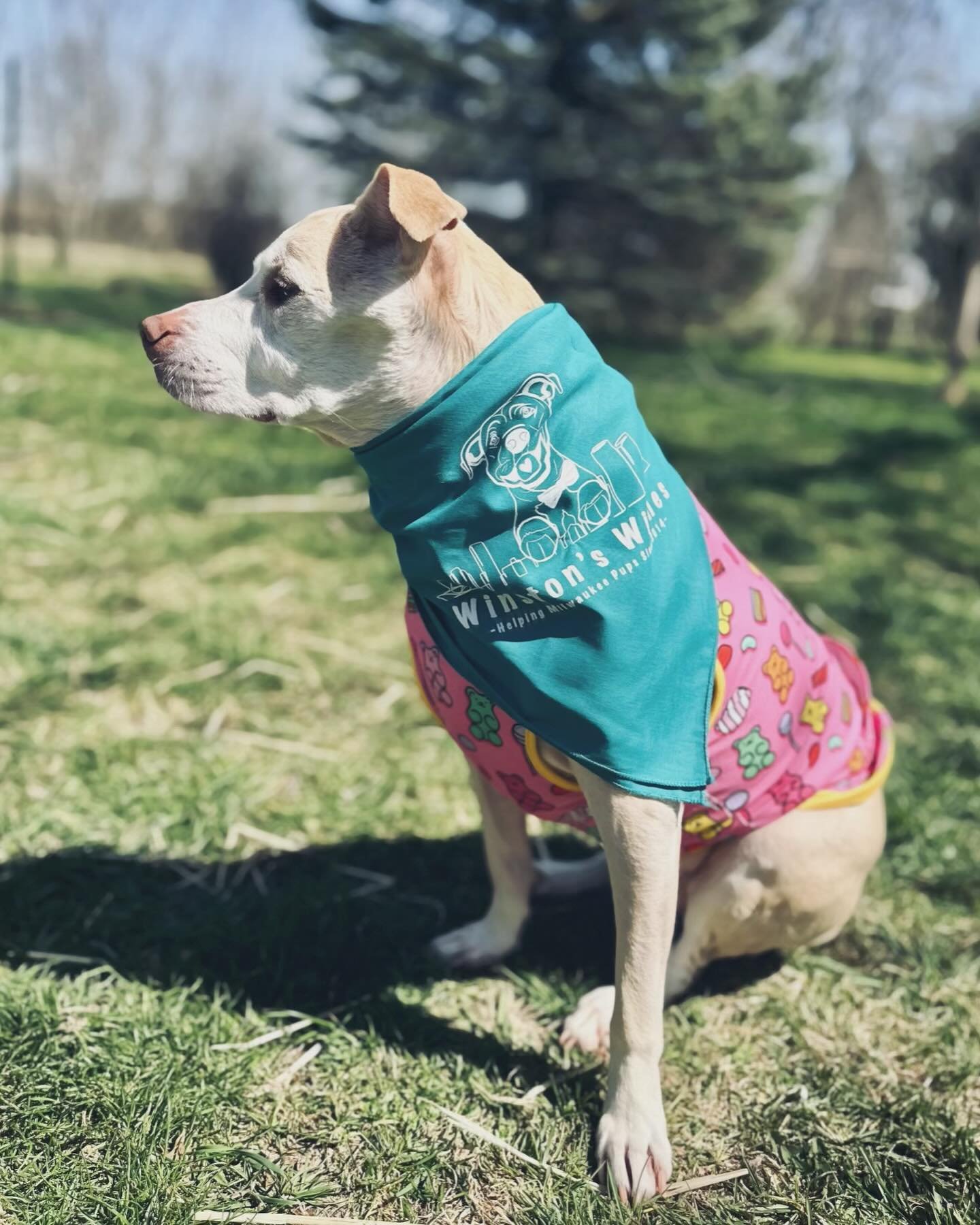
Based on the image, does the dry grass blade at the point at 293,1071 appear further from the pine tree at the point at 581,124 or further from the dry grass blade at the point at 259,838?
the pine tree at the point at 581,124

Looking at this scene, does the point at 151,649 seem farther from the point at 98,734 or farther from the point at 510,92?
the point at 510,92

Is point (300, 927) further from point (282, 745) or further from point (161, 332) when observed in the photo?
point (161, 332)

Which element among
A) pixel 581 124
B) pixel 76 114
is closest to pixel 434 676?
pixel 581 124

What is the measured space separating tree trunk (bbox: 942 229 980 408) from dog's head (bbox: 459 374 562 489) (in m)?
11.5

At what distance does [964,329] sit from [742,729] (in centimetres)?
1128

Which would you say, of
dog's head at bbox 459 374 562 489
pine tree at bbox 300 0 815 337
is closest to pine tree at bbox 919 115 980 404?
pine tree at bbox 300 0 815 337

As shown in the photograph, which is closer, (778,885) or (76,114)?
(778,885)

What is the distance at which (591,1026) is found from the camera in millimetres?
2564

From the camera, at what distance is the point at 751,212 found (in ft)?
50.5

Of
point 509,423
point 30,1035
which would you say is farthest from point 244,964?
point 509,423

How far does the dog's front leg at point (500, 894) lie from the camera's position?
107 inches

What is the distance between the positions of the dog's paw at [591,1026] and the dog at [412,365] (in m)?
0.29

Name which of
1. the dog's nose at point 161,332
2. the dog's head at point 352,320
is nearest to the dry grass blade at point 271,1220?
the dog's head at point 352,320

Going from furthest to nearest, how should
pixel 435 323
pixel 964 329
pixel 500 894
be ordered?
pixel 964 329 → pixel 500 894 → pixel 435 323
